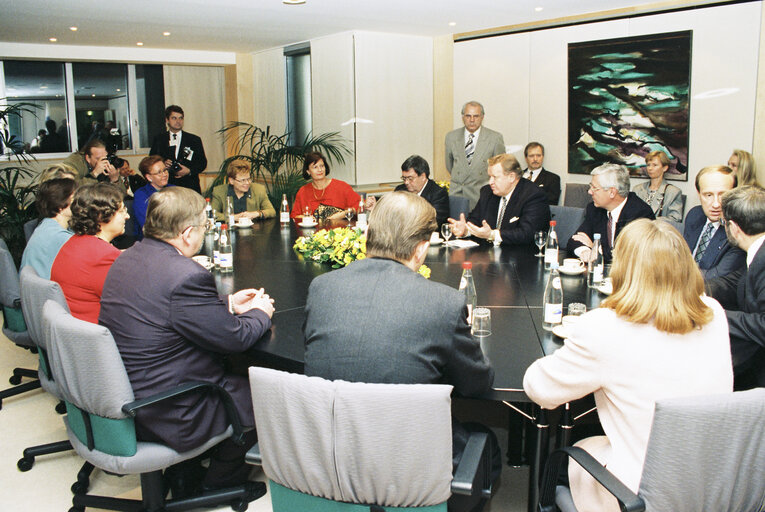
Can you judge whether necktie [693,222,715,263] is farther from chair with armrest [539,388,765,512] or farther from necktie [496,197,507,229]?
chair with armrest [539,388,765,512]

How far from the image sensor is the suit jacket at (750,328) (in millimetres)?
2475

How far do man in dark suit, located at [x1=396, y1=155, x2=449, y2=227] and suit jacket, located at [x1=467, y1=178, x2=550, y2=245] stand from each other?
23.9 inches

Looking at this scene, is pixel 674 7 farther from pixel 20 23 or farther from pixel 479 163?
pixel 20 23

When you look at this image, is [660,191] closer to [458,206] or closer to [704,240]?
[458,206]

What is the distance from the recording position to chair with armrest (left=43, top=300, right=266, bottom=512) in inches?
92.1

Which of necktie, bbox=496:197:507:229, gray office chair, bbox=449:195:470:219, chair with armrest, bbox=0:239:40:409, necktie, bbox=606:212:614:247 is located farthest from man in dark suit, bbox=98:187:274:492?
gray office chair, bbox=449:195:470:219

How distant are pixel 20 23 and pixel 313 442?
656cm

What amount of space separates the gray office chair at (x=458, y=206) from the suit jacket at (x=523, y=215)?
654mm

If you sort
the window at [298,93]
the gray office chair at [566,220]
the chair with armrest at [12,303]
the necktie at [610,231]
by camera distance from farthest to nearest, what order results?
the window at [298,93], the gray office chair at [566,220], the necktie at [610,231], the chair with armrest at [12,303]

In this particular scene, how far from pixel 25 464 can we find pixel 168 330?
4.85 feet

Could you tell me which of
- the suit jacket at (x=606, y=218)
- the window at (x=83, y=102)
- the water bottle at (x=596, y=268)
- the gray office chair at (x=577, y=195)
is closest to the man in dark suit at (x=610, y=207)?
the suit jacket at (x=606, y=218)

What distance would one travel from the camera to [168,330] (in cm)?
249

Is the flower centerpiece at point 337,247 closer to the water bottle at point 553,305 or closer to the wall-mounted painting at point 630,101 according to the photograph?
the water bottle at point 553,305

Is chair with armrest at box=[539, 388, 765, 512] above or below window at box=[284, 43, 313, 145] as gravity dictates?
below
